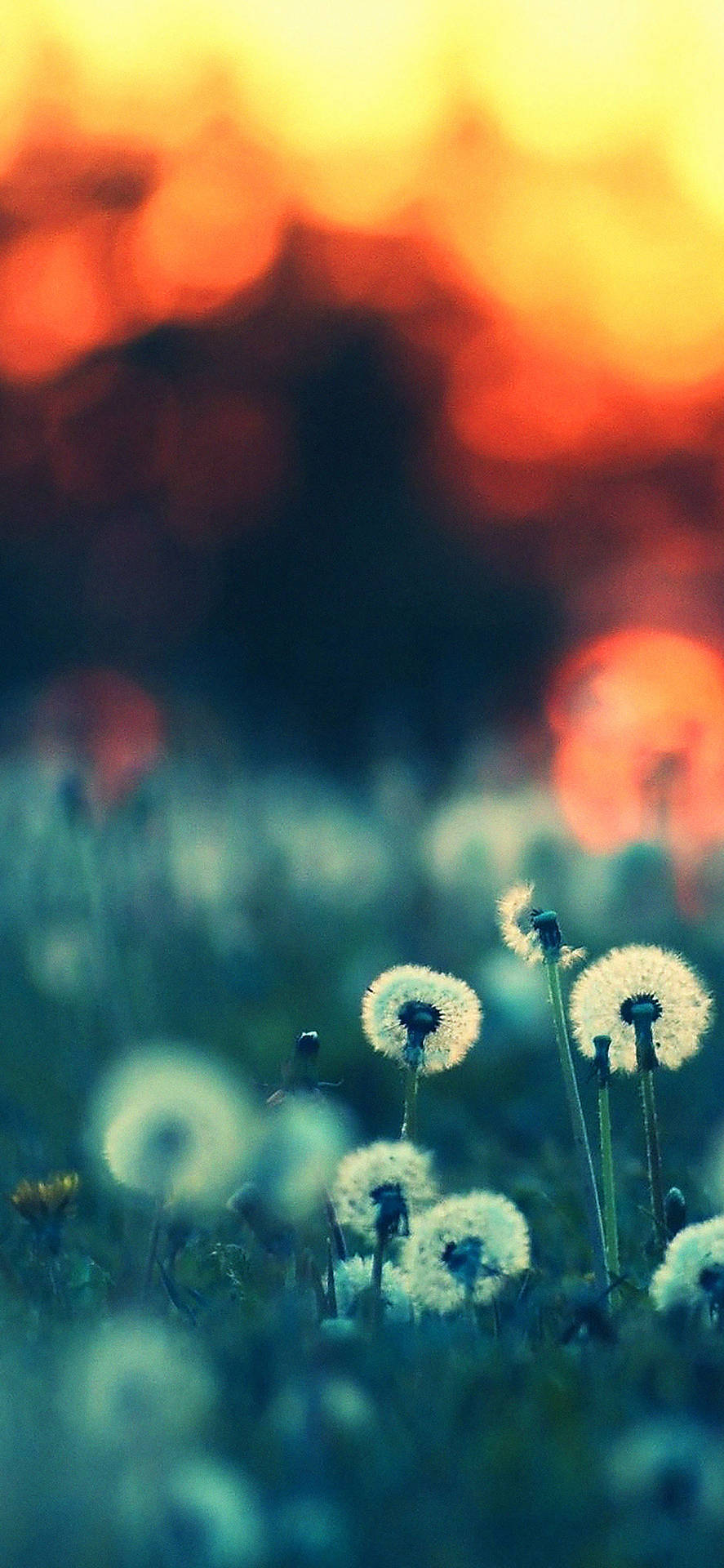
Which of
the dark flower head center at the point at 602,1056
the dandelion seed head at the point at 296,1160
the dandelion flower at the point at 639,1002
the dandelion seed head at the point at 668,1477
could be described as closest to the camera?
the dandelion seed head at the point at 668,1477

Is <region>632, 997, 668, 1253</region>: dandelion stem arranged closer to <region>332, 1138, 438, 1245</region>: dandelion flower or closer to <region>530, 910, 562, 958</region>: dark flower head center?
<region>530, 910, 562, 958</region>: dark flower head center

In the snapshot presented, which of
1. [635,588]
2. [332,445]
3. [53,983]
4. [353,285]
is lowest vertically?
[53,983]

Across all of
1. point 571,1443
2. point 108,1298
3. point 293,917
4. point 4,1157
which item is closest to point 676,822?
point 293,917

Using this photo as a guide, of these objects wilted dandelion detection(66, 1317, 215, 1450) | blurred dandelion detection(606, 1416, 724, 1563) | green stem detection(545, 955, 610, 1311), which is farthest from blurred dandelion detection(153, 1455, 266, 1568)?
green stem detection(545, 955, 610, 1311)

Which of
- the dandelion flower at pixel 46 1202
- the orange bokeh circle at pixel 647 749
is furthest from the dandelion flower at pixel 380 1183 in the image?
the orange bokeh circle at pixel 647 749

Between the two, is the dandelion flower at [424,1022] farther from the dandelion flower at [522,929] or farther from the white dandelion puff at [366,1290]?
the white dandelion puff at [366,1290]

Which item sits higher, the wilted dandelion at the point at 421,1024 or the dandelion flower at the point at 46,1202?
the wilted dandelion at the point at 421,1024

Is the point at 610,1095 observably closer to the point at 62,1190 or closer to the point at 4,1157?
the point at 4,1157
